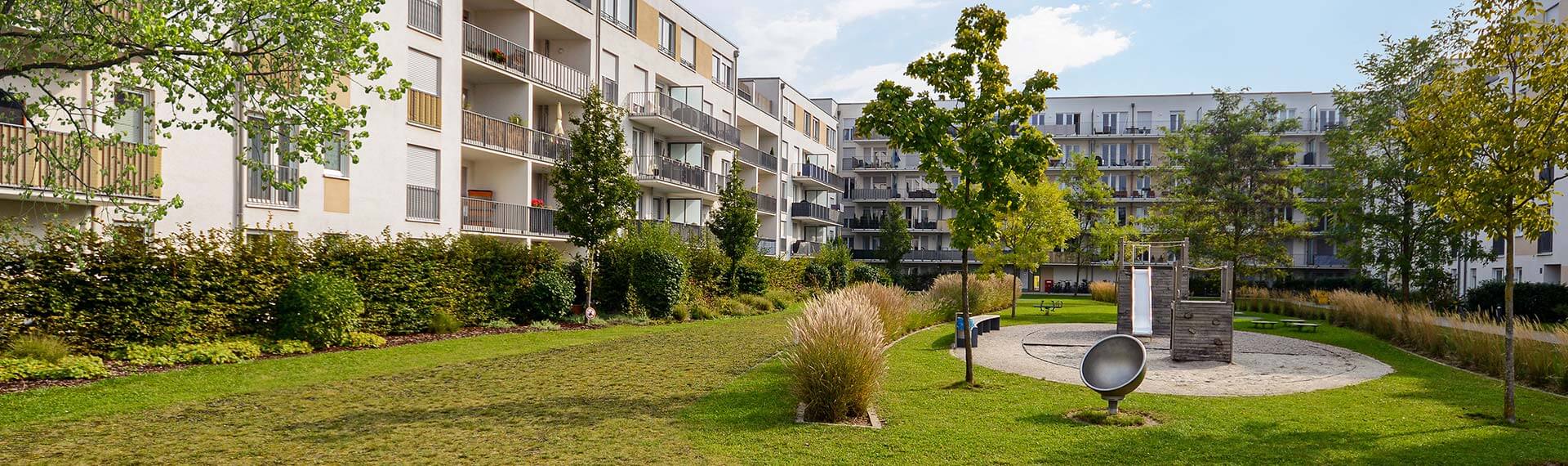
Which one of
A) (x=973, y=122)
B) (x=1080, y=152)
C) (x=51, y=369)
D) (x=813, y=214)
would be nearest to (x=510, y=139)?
(x=51, y=369)

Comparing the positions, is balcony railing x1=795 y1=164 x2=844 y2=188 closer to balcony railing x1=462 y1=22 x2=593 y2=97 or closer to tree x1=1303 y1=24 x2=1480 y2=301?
balcony railing x1=462 y1=22 x2=593 y2=97

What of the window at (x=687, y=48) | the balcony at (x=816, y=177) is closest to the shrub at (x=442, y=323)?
the window at (x=687, y=48)

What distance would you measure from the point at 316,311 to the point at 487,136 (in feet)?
40.2

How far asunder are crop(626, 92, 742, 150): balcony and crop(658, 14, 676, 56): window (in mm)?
2020

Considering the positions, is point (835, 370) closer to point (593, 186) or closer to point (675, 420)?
point (675, 420)

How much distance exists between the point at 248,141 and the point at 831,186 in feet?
146

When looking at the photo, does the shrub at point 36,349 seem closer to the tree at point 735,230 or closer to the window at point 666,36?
the tree at point 735,230

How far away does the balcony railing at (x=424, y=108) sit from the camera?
918 inches

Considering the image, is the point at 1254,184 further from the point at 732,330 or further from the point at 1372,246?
the point at 732,330

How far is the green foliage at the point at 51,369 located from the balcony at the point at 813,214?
44492 mm

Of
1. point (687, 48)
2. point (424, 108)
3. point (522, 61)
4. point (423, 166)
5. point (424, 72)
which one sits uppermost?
point (687, 48)

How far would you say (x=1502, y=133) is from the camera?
9250 mm

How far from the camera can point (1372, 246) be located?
90.6ft

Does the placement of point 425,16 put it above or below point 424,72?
above
